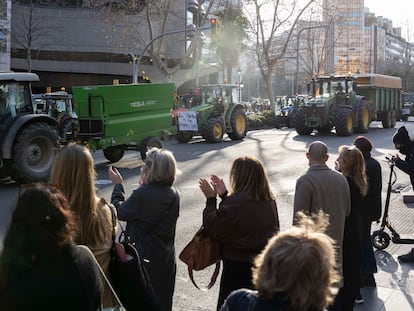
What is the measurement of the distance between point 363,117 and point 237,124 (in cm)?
688

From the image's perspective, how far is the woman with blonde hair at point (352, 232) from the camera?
15.7 ft

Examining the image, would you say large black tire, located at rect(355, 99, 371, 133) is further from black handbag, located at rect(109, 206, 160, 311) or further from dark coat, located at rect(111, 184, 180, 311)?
black handbag, located at rect(109, 206, 160, 311)

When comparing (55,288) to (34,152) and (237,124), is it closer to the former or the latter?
(34,152)

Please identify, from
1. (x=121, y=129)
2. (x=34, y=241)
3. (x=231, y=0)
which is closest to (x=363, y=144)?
(x=34, y=241)

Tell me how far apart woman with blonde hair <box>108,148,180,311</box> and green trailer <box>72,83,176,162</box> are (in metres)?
9.94

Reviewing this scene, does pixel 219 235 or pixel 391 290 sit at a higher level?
pixel 219 235

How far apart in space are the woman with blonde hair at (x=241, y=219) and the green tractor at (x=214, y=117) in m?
16.4

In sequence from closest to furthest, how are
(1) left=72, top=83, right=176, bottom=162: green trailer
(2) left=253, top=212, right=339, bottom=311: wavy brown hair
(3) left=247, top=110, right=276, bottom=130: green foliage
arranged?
1. (2) left=253, top=212, right=339, bottom=311: wavy brown hair
2. (1) left=72, top=83, right=176, bottom=162: green trailer
3. (3) left=247, top=110, right=276, bottom=130: green foliage

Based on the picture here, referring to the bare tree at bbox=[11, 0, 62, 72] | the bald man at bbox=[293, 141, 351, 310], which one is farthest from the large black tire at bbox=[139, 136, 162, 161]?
the bare tree at bbox=[11, 0, 62, 72]

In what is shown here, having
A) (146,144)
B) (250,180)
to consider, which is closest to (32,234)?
(250,180)

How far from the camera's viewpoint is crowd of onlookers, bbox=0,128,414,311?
2.12 meters

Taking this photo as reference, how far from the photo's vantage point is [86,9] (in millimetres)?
45188

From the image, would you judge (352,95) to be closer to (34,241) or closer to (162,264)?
(162,264)

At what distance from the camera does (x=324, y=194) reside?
4.48 meters
